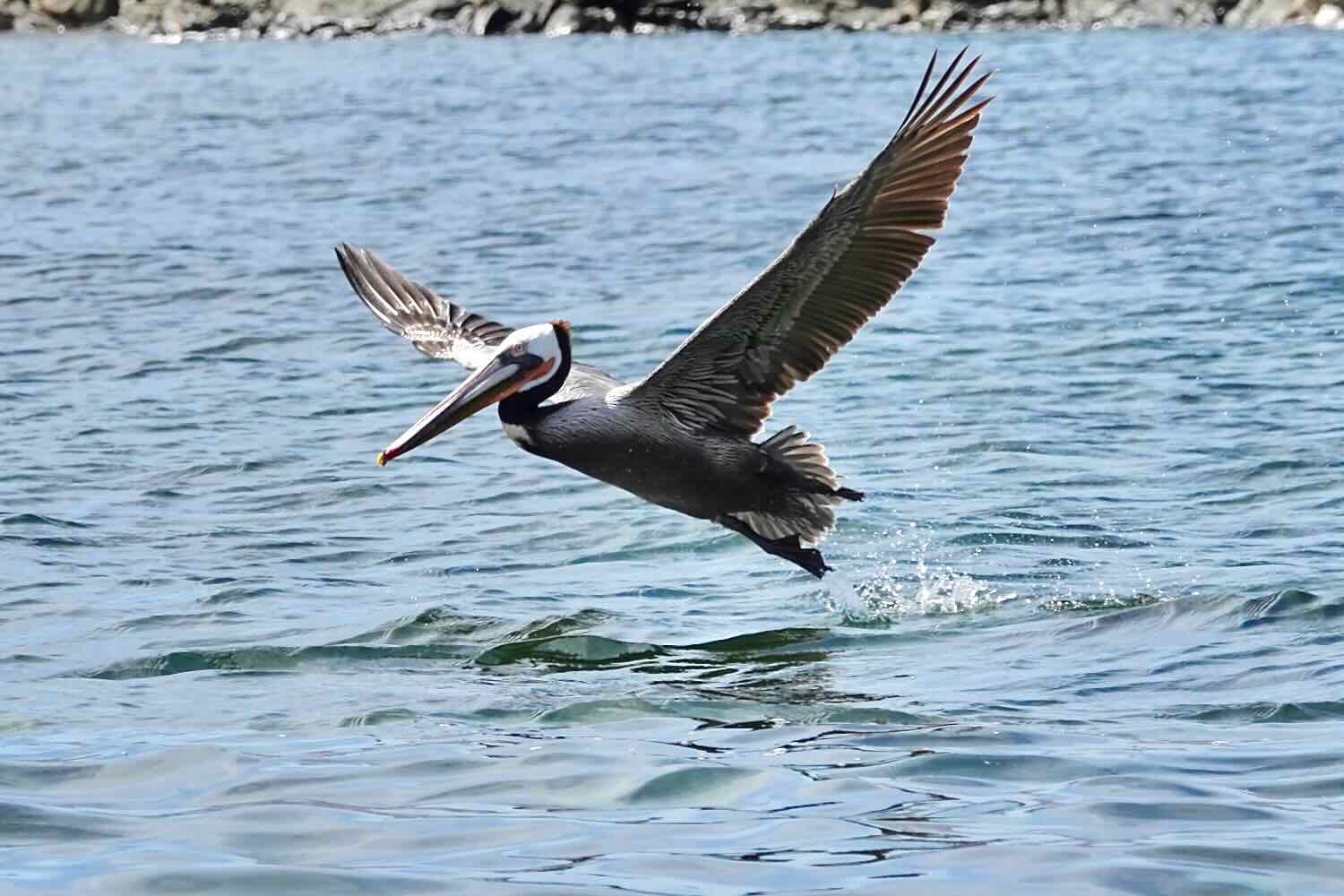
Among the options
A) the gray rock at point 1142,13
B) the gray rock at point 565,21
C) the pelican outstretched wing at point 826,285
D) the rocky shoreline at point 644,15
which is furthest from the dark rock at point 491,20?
the pelican outstretched wing at point 826,285

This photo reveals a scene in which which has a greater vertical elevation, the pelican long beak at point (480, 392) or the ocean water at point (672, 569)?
the pelican long beak at point (480, 392)

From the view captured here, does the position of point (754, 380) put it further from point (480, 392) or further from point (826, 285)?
point (480, 392)

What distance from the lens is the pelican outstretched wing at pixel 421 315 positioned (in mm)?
8688

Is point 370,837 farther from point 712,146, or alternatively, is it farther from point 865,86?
point 865,86

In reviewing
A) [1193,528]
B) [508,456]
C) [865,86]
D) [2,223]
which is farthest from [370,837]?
[865,86]

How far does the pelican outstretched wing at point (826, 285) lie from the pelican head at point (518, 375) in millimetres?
285

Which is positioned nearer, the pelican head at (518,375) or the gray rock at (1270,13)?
the pelican head at (518,375)

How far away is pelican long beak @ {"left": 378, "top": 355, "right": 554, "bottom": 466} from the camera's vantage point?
711 cm

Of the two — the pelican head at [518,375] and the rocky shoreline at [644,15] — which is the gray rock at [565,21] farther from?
the pelican head at [518,375]

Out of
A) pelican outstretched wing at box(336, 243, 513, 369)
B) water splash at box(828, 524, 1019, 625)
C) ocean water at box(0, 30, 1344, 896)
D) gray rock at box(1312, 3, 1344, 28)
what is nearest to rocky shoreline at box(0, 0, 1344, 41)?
gray rock at box(1312, 3, 1344, 28)

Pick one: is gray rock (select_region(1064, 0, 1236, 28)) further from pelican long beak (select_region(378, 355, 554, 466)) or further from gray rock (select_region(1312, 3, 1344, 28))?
→ pelican long beak (select_region(378, 355, 554, 466))

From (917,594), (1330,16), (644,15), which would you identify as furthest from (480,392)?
(644,15)

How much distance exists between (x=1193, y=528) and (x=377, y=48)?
128 ft

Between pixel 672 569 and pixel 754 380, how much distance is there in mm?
1027
